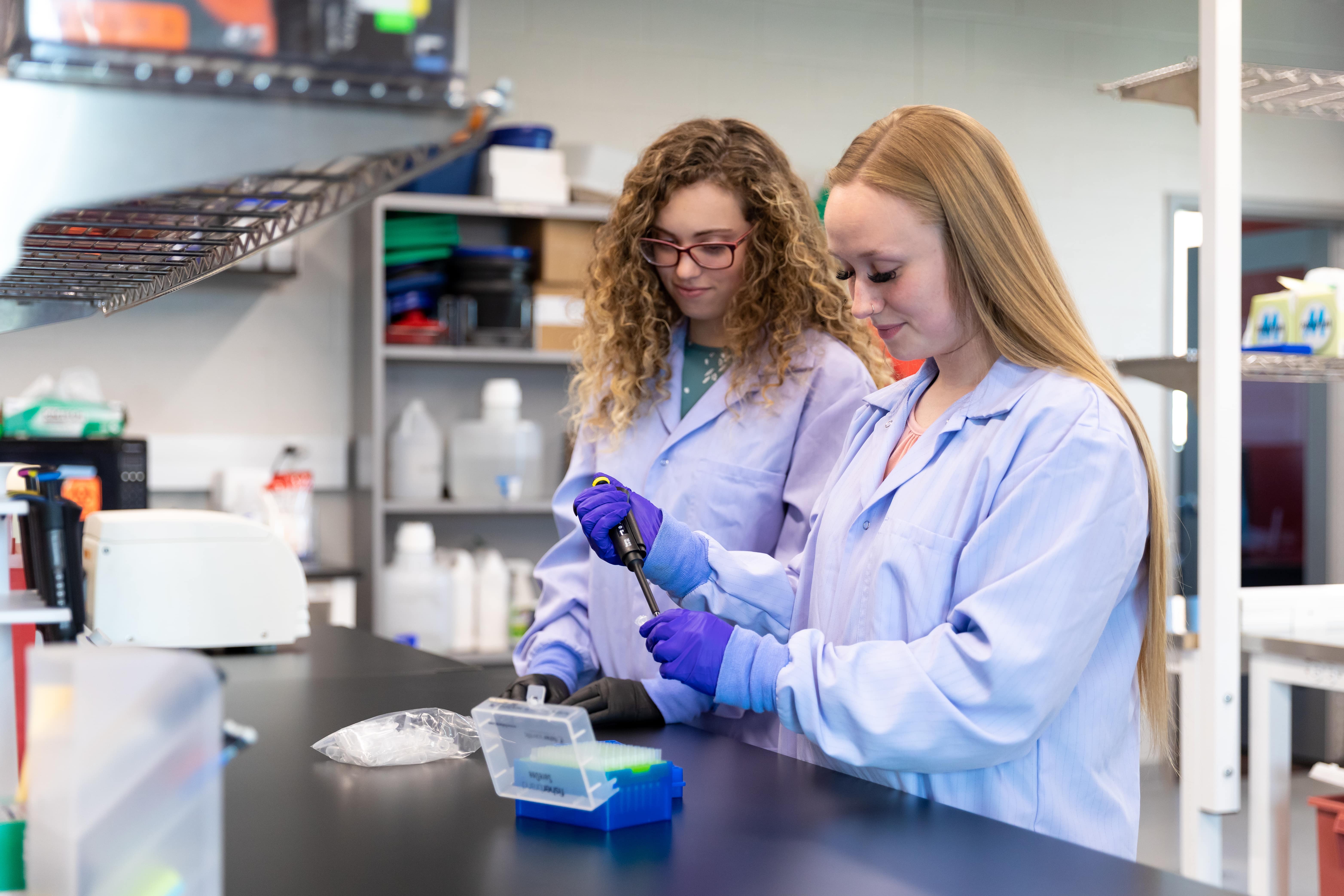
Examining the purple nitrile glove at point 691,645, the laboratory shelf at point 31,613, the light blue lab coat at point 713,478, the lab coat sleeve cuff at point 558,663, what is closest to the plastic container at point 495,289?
the light blue lab coat at point 713,478

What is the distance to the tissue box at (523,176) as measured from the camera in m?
3.37

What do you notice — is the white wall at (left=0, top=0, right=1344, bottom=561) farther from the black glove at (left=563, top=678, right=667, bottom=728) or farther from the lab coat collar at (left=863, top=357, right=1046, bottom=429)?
the lab coat collar at (left=863, top=357, right=1046, bottom=429)

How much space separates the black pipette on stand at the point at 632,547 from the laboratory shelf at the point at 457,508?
7.00ft

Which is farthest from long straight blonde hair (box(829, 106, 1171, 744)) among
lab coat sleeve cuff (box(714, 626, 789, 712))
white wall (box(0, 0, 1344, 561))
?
white wall (box(0, 0, 1344, 561))

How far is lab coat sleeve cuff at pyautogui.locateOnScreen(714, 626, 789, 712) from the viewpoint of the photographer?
1.08 m

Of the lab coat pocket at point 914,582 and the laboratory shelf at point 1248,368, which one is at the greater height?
the laboratory shelf at point 1248,368

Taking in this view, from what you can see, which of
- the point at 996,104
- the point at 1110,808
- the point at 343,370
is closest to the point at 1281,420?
the point at 996,104

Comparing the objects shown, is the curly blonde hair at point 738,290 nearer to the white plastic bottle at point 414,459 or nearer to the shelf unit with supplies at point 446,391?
the shelf unit with supplies at point 446,391

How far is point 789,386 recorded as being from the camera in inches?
60.2

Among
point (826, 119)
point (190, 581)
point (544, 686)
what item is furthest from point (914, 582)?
point (826, 119)

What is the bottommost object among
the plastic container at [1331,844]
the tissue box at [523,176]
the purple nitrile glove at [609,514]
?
the plastic container at [1331,844]

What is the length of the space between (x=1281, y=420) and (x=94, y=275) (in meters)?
4.69

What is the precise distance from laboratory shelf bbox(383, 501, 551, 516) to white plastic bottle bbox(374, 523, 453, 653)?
0.06 metres

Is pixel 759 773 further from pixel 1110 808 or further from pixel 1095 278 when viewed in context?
pixel 1095 278
